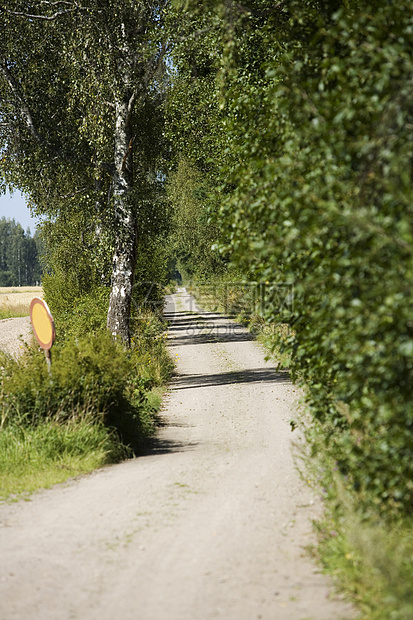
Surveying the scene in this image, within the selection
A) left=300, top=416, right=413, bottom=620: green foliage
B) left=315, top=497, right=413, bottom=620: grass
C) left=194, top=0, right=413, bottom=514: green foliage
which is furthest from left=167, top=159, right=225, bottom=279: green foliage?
left=315, top=497, right=413, bottom=620: grass

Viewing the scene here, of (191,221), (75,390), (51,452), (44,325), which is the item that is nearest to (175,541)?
(51,452)

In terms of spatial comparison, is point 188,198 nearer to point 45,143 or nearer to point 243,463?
point 45,143

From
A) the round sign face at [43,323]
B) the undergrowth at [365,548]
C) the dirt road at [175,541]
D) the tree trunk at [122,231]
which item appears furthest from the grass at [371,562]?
the tree trunk at [122,231]

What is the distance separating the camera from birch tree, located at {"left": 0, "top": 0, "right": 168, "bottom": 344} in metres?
13.4

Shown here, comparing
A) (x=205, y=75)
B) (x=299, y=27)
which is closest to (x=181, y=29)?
(x=205, y=75)

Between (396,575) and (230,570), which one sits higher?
(396,575)

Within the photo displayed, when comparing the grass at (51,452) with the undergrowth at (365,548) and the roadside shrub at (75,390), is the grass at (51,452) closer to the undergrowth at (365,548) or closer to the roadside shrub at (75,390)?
the roadside shrub at (75,390)

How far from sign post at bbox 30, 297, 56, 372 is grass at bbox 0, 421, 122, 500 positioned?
982 mm

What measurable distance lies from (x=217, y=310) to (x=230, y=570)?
40.8m

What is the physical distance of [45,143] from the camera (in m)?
14.6

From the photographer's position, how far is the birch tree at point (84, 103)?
13359 millimetres

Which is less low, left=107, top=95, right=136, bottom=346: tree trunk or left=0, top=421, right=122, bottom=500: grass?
left=107, top=95, right=136, bottom=346: tree trunk

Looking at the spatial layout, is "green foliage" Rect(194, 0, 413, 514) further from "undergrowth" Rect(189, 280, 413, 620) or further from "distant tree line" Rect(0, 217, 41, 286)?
"distant tree line" Rect(0, 217, 41, 286)

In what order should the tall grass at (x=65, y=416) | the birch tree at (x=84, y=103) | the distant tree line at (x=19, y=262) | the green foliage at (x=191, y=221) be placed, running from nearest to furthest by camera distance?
the tall grass at (x=65, y=416) → the birch tree at (x=84, y=103) → the green foliage at (x=191, y=221) → the distant tree line at (x=19, y=262)
